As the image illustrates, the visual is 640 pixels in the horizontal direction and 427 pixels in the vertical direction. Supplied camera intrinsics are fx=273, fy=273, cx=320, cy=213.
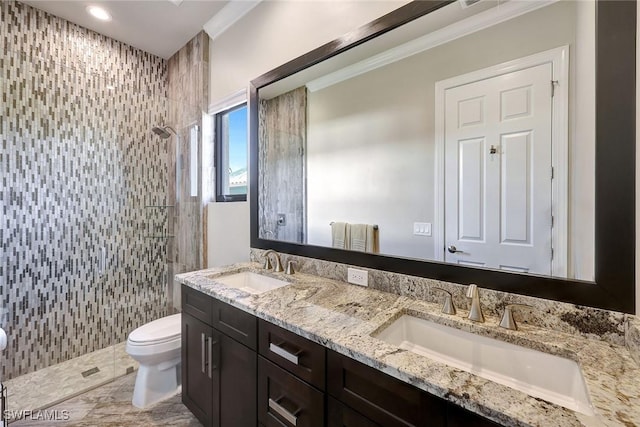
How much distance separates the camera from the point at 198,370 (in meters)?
1.53

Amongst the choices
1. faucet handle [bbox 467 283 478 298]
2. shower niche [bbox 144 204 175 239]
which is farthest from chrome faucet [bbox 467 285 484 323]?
shower niche [bbox 144 204 175 239]

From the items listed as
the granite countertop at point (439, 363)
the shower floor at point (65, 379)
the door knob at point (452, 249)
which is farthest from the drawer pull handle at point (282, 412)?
the shower floor at point (65, 379)

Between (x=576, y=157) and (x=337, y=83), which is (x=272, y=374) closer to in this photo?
(x=576, y=157)

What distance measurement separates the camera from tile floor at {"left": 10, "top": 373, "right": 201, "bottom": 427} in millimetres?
1665

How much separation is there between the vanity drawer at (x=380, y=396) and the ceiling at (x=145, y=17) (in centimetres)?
259

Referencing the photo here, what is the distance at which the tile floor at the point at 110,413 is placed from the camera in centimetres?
167

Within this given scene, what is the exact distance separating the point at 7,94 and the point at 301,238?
94.4 inches

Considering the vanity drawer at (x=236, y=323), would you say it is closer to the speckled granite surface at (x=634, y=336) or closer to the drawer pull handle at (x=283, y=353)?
the drawer pull handle at (x=283, y=353)

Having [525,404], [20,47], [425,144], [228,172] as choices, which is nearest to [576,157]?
[425,144]

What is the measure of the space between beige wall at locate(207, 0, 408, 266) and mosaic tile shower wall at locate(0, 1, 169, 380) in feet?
2.82

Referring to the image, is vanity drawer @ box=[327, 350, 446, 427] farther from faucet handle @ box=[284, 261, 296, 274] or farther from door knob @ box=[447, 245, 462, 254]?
faucet handle @ box=[284, 261, 296, 274]

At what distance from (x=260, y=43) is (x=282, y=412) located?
221 centimetres

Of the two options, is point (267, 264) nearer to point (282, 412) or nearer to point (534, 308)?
point (282, 412)

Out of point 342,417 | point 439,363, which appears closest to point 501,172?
point 439,363
